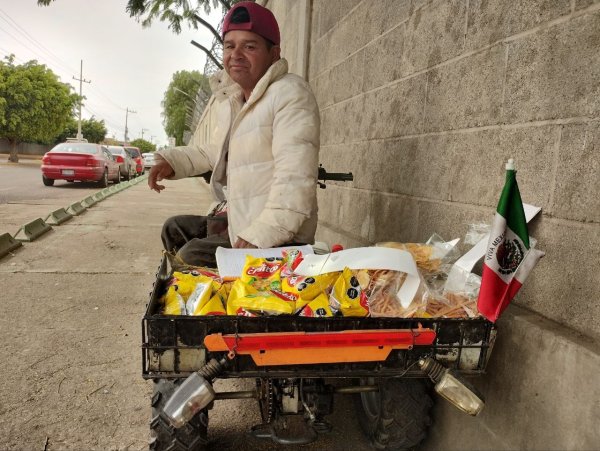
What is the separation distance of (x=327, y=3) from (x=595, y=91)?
4.27 metres

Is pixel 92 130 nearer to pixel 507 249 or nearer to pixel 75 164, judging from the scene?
pixel 75 164

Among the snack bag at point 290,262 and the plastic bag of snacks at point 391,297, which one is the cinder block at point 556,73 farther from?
the snack bag at point 290,262

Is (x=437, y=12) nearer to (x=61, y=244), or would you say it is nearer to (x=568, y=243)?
(x=568, y=243)

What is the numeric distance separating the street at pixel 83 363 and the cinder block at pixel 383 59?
233 cm

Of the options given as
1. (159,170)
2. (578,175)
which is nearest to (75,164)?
(159,170)

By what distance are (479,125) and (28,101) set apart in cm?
4120

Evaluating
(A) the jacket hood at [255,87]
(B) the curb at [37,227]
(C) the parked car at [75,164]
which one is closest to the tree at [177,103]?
(C) the parked car at [75,164]

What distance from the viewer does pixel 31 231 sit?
23.7 feet

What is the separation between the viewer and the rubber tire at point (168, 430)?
190 cm

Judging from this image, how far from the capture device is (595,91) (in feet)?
5.74

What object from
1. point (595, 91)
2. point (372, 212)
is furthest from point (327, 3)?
point (595, 91)

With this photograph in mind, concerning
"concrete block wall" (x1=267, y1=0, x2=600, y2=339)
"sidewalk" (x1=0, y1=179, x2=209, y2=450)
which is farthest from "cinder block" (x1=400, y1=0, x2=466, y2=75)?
"sidewalk" (x1=0, y1=179, x2=209, y2=450)

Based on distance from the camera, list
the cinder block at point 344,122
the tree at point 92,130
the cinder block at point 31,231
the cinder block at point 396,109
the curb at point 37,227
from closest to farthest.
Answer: the cinder block at point 396,109 → the cinder block at point 344,122 → the curb at point 37,227 → the cinder block at point 31,231 → the tree at point 92,130

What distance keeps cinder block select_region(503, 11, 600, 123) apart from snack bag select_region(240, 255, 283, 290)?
1.25 m
